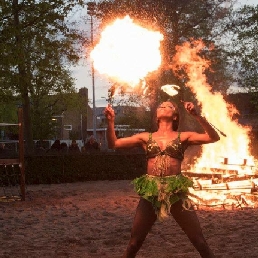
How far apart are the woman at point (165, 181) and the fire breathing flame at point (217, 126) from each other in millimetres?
9057

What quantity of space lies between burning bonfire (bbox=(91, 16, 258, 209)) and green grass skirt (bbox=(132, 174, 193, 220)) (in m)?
0.83

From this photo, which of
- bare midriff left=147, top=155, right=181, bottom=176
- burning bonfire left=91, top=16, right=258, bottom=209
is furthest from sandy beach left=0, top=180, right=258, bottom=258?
bare midriff left=147, top=155, right=181, bottom=176

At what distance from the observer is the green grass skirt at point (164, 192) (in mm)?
6656

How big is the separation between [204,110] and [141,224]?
1849cm

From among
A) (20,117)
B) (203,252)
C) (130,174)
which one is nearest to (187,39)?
(130,174)

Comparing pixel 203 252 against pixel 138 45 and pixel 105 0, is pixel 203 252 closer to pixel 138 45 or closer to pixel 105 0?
pixel 138 45

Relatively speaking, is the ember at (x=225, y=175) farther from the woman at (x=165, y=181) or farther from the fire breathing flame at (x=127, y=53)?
the woman at (x=165, y=181)

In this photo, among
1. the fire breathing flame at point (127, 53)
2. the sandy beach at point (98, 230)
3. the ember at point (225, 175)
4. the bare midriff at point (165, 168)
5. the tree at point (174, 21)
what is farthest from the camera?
the tree at point (174, 21)

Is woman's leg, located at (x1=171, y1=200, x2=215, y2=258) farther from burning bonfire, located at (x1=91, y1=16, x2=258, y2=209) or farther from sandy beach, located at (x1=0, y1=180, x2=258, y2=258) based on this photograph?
sandy beach, located at (x1=0, y1=180, x2=258, y2=258)

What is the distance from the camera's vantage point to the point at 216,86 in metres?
36.6

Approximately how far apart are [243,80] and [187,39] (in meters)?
10.5

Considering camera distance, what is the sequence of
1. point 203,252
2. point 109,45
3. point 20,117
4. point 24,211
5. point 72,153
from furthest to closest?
point 72,153, point 20,117, point 24,211, point 109,45, point 203,252

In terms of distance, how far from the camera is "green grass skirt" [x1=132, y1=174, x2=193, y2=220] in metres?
6.66

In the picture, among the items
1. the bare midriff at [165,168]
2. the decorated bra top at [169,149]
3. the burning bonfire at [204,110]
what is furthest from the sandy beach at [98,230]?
the decorated bra top at [169,149]
